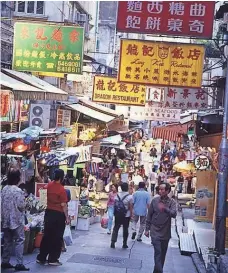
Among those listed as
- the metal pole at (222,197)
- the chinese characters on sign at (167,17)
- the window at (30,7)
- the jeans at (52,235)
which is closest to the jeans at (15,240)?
the jeans at (52,235)

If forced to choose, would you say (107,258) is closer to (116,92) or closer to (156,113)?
(116,92)

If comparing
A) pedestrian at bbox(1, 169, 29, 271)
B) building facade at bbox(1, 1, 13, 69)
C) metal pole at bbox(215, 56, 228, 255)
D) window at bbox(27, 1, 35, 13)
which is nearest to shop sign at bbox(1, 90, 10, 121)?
pedestrian at bbox(1, 169, 29, 271)

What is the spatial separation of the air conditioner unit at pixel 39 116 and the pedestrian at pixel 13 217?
1044 centimetres

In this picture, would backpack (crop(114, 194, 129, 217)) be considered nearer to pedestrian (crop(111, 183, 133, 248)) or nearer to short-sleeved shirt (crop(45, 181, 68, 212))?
pedestrian (crop(111, 183, 133, 248))

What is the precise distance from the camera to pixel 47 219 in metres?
10.3

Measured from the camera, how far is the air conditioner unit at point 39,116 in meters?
19.7

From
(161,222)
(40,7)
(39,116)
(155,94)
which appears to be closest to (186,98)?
(155,94)

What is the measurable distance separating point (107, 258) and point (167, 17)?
204 inches

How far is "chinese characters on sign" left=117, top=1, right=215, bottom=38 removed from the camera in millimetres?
12070

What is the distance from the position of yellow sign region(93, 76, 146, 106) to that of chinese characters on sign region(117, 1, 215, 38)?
567cm

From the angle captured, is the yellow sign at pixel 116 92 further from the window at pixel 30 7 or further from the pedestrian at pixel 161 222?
the window at pixel 30 7

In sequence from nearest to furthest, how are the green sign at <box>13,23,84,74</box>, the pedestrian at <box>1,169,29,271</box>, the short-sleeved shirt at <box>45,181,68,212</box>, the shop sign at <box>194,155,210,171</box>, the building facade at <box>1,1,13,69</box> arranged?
the pedestrian at <box>1,169,29,271</box>
the short-sleeved shirt at <box>45,181,68,212</box>
the green sign at <box>13,23,84,74</box>
the shop sign at <box>194,155,210,171</box>
the building facade at <box>1,1,13,69</box>

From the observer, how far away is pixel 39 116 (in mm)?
19781

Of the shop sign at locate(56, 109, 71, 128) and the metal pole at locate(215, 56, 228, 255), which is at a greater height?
the shop sign at locate(56, 109, 71, 128)
